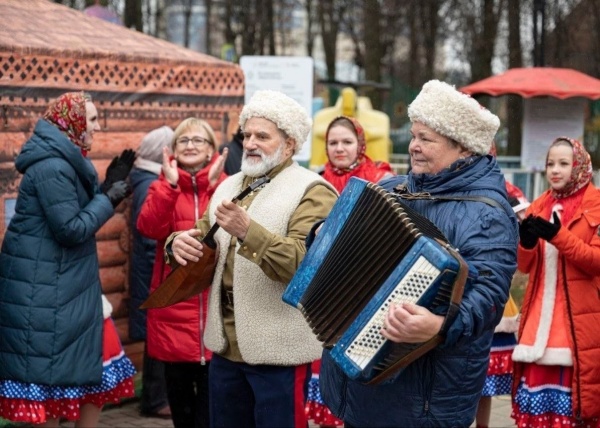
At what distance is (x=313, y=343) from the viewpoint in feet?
14.0

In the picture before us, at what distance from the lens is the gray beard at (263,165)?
14.0 ft

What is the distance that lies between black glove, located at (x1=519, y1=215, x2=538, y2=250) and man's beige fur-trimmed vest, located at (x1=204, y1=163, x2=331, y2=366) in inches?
59.4

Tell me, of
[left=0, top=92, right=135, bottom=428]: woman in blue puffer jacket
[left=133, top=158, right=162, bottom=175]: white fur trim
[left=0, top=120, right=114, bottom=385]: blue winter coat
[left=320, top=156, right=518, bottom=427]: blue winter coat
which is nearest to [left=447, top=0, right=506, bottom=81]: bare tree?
[left=133, top=158, right=162, bottom=175]: white fur trim

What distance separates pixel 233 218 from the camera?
3.87 m

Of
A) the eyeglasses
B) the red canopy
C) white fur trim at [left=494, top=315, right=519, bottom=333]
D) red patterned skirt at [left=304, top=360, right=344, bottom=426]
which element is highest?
the red canopy

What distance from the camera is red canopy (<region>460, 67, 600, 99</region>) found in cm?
1180

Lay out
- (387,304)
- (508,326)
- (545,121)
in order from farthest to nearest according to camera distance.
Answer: (545,121) → (508,326) → (387,304)

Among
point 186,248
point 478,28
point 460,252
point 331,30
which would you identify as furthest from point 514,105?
point 460,252

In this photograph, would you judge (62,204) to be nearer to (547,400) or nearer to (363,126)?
(547,400)

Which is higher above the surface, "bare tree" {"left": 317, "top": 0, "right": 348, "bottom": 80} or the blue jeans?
"bare tree" {"left": 317, "top": 0, "right": 348, "bottom": 80}

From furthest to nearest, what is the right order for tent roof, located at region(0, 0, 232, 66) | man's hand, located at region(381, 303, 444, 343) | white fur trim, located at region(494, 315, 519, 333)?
tent roof, located at region(0, 0, 232, 66) < white fur trim, located at region(494, 315, 519, 333) < man's hand, located at region(381, 303, 444, 343)

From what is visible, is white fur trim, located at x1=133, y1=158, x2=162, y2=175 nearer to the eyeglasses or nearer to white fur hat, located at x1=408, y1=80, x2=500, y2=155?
the eyeglasses

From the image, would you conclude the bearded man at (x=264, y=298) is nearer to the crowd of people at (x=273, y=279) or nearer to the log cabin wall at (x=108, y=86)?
the crowd of people at (x=273, y=279)

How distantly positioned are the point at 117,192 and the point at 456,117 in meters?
2.76
